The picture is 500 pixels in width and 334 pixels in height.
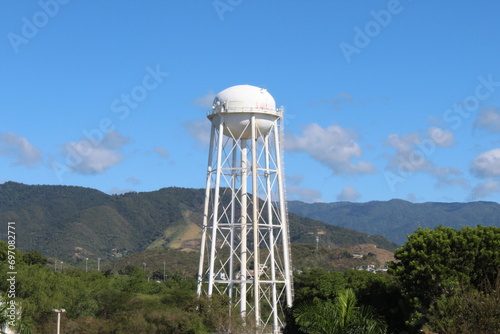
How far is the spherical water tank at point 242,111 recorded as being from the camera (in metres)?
52.3

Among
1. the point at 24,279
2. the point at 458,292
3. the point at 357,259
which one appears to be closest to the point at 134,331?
the point at 24,279

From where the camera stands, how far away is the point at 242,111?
52.1 meters

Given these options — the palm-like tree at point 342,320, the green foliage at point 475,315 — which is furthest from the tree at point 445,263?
the palm-like tree at point 342,320

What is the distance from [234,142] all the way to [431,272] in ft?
53.4

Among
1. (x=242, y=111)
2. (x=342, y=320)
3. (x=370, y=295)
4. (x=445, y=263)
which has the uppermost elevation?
(x=242, y=111)

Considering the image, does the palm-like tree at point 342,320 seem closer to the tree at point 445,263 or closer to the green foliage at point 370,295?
the green foliage at point 370,295

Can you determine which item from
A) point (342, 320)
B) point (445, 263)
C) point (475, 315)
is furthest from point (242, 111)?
point (342, 320)

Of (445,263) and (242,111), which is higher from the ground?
(242,111)

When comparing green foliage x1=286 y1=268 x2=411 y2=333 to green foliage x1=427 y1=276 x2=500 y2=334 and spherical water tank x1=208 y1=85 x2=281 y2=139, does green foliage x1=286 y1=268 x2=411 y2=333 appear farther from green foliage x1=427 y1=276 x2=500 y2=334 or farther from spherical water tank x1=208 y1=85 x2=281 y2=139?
spherical water tank x1=208 y1=85 x2=281 y2=139

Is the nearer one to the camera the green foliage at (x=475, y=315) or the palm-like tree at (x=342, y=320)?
the palm-like tree at (x=342, y=320)

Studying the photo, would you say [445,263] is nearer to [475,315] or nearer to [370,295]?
[370,295]

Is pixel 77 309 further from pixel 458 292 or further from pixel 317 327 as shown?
pixel 317 327

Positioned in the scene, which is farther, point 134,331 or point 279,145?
point 279,145

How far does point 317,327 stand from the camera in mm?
24062
